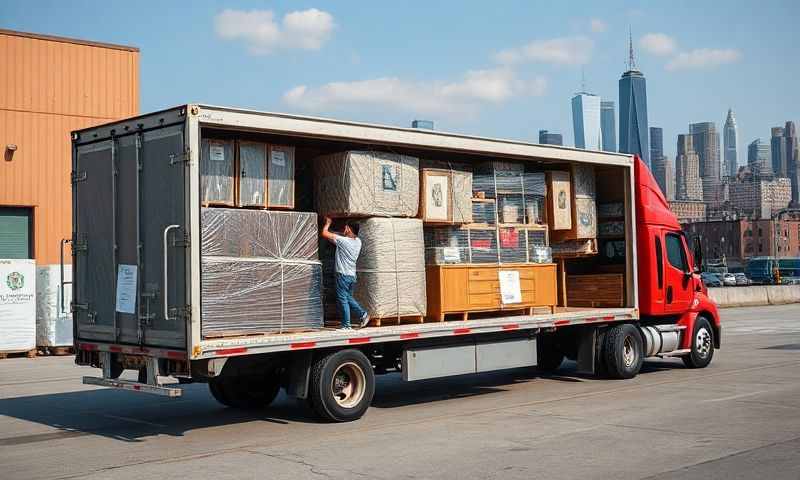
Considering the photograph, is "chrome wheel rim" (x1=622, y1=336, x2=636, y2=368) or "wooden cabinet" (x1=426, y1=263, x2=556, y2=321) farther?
"chrome wheel rim" (x1=622, y1=336, x2=636, y2=368)

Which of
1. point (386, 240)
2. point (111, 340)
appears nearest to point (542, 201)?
point (386, 240)

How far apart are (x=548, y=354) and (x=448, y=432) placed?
6.13m

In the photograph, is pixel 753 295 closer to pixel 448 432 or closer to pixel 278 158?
pixel 448 432

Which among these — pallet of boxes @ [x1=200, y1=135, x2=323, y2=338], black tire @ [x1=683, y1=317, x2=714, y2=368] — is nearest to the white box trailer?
pallet of boxes @ [x1=200, y1=135, x2=323, y2=338]

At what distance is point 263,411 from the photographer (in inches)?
477

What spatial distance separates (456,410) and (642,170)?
588 cm

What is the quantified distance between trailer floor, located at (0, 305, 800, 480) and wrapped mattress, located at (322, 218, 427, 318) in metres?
1.35

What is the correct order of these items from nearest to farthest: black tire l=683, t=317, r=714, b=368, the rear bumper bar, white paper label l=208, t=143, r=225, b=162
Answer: the rear bumper bar < white paper label l=208, t=143, r=225, b=162 < black tire l=683, t=317, r=714, b=368

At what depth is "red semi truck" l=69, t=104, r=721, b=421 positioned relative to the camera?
377 inches

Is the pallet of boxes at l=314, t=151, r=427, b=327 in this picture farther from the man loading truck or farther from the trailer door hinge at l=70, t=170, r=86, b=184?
the trailer door hinge at l=70, t=170, r=86, b=184

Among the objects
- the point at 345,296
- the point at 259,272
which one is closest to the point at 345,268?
the point at 345,296

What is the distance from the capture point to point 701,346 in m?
16.4

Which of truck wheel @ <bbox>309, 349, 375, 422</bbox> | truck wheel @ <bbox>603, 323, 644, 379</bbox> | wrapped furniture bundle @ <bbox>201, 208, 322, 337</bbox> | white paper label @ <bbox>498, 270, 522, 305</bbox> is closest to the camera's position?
wrapped furniture bundle @ <bbox>201, 208, 322, 337</bbox>

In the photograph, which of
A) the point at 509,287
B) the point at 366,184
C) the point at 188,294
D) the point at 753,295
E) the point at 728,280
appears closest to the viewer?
the point at 188,294
